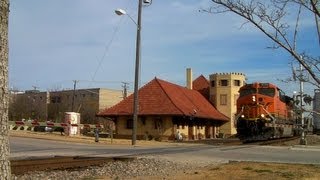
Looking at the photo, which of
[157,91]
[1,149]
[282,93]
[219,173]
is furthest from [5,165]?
[157,91]

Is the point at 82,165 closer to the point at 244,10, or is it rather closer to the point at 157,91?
the point at 244,10

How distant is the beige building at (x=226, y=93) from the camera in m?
62.5

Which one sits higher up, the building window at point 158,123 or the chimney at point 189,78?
the chimney at point 189,78

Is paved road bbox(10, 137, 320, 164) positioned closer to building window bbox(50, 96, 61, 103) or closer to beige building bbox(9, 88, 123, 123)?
beige building bbox(9, 88, 123, 123)

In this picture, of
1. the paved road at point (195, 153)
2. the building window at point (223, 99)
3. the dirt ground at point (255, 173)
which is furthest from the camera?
the building window at point (223, 99)

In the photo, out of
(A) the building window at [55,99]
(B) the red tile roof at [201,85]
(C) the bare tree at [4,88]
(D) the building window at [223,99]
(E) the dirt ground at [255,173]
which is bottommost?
(E) the dirt ground at [255,173]

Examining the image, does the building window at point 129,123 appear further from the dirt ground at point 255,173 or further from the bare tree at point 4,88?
the bare tree at point 4,88

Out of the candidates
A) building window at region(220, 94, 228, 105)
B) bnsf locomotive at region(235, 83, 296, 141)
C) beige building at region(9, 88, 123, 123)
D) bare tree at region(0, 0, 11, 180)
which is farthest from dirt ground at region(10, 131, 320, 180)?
beige building at region(9, 88, 123, 123)

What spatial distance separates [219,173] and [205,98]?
166 feet

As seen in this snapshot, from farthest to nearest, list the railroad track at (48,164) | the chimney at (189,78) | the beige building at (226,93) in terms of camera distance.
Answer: the chimney at (189,78) → the beige building at (226,93) → the railroad track at (48,164)

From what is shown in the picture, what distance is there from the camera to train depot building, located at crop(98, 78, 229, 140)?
1795 inches

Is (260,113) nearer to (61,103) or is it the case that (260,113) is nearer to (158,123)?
(158,123)

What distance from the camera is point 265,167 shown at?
1636 cm

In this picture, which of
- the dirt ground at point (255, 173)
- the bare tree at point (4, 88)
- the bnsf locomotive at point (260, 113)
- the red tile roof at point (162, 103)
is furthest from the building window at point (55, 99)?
the bare tree at point (4, 88)
